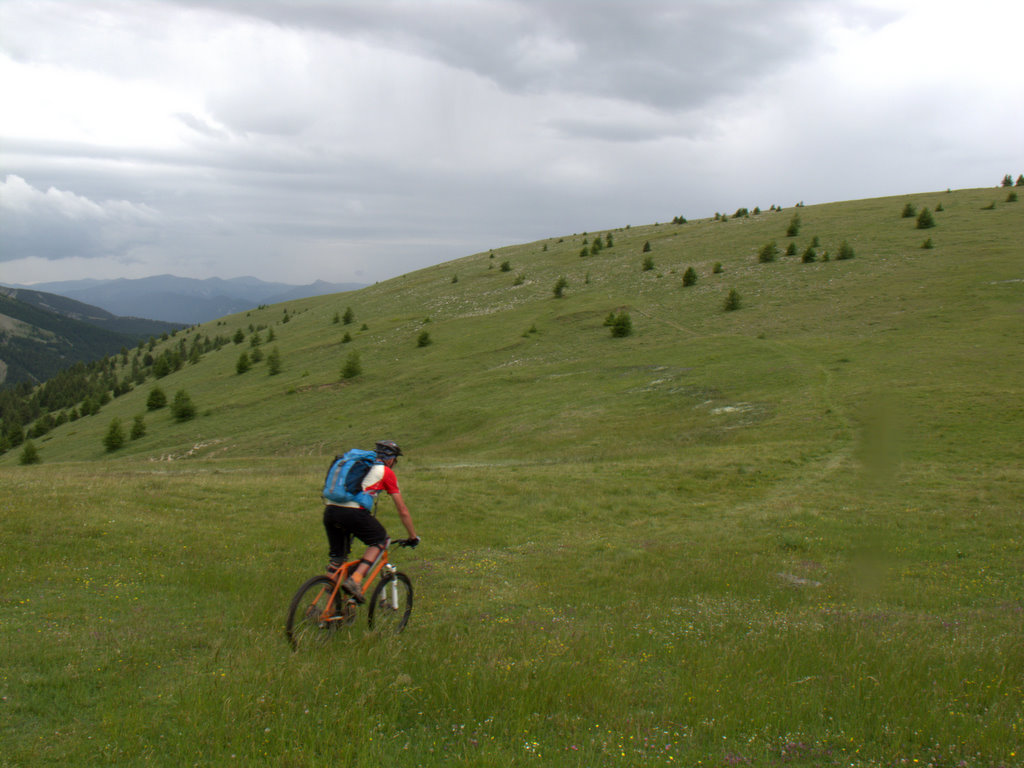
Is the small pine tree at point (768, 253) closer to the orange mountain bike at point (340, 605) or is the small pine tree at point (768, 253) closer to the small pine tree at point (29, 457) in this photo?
the orange mountain bike at point (340, 605)

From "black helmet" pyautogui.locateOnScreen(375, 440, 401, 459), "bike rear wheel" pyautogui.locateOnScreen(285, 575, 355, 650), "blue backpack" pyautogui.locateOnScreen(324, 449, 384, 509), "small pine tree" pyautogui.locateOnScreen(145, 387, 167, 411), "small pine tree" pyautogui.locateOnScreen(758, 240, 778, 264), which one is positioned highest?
"small pine tree" pyautogui.locateOnScreen(758, 240, 778, 264)

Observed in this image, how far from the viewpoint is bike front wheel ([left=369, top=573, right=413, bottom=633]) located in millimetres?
8414

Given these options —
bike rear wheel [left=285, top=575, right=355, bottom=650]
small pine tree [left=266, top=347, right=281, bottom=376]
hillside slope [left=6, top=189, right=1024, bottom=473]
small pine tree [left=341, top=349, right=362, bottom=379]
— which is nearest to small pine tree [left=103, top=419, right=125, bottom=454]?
hillside slope [left=6, top=189, right=1024, bottom=473]

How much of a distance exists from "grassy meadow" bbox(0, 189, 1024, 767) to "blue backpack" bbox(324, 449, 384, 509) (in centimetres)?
180

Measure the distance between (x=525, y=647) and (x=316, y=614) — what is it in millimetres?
2791

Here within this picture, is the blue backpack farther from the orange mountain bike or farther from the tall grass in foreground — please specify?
the tall grass in foreground

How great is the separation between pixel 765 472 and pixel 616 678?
19667mm

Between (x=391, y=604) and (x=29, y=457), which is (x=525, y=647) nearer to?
(x=391, y=604)

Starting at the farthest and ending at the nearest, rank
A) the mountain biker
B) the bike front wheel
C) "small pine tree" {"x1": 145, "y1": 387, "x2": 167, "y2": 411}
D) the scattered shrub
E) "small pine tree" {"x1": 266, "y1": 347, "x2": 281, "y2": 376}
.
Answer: "small pine tree" {"x1": 145, "y1": 387, "x2": 167, "y2": 411}
"small pine tree" {"x1": 266, "y1": 347, "x2": 281, "y2": 376}
the scattered shrub
the bike front wheel
the mountain biker

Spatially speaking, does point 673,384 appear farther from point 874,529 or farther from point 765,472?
point 874,529

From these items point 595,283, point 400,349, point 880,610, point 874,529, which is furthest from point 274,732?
point 595,283

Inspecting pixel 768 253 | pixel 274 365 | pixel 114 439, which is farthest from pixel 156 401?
pixel 768 253

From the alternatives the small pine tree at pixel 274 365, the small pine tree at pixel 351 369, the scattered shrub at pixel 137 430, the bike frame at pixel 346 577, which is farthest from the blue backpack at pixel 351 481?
the small pine tree at pixel 274 365

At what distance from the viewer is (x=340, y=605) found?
8.02 metres
